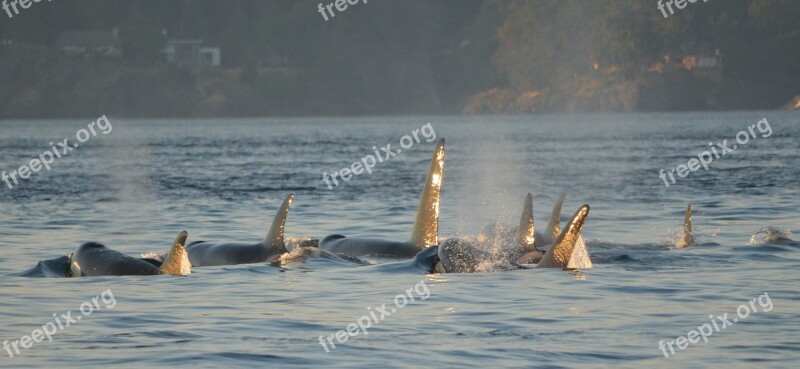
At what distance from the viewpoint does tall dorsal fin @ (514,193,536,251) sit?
61.2ft

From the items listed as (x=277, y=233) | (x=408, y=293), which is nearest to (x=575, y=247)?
(x=408, y=293)

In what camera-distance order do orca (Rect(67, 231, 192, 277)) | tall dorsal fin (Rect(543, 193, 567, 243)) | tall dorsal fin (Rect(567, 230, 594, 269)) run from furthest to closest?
tall dorsal fin (Rect(543, 193, 567, 243)) → tall dorsal fin (Rect(567, 230, 594, 269)) → orca (Rect(67, 231, 192, 277))

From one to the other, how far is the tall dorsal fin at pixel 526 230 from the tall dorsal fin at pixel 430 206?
3.78 ft

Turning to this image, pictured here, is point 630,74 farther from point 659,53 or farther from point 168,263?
point 168,263

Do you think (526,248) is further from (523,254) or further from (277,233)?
(277,233)

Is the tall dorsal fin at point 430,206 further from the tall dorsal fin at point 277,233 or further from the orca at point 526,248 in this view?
the tall dorsal fin at point 277,233

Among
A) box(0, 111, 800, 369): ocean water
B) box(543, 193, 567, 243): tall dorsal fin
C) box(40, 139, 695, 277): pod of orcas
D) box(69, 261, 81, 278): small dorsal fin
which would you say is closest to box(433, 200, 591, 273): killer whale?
box(40, 139, 695, 277): pod of orcas

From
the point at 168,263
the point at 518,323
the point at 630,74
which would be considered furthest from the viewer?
the point at 630,74

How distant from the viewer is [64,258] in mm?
18906

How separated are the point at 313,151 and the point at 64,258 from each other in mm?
59914

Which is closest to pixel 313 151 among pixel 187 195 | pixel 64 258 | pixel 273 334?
pixel 187 195

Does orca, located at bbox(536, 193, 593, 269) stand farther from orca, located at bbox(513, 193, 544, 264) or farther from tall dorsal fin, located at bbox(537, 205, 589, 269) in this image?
orca, located at bbox(513, 193, 544, 264)

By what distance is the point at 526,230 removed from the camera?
19031 millimetres

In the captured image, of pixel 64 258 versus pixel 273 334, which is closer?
pixel 273 334
